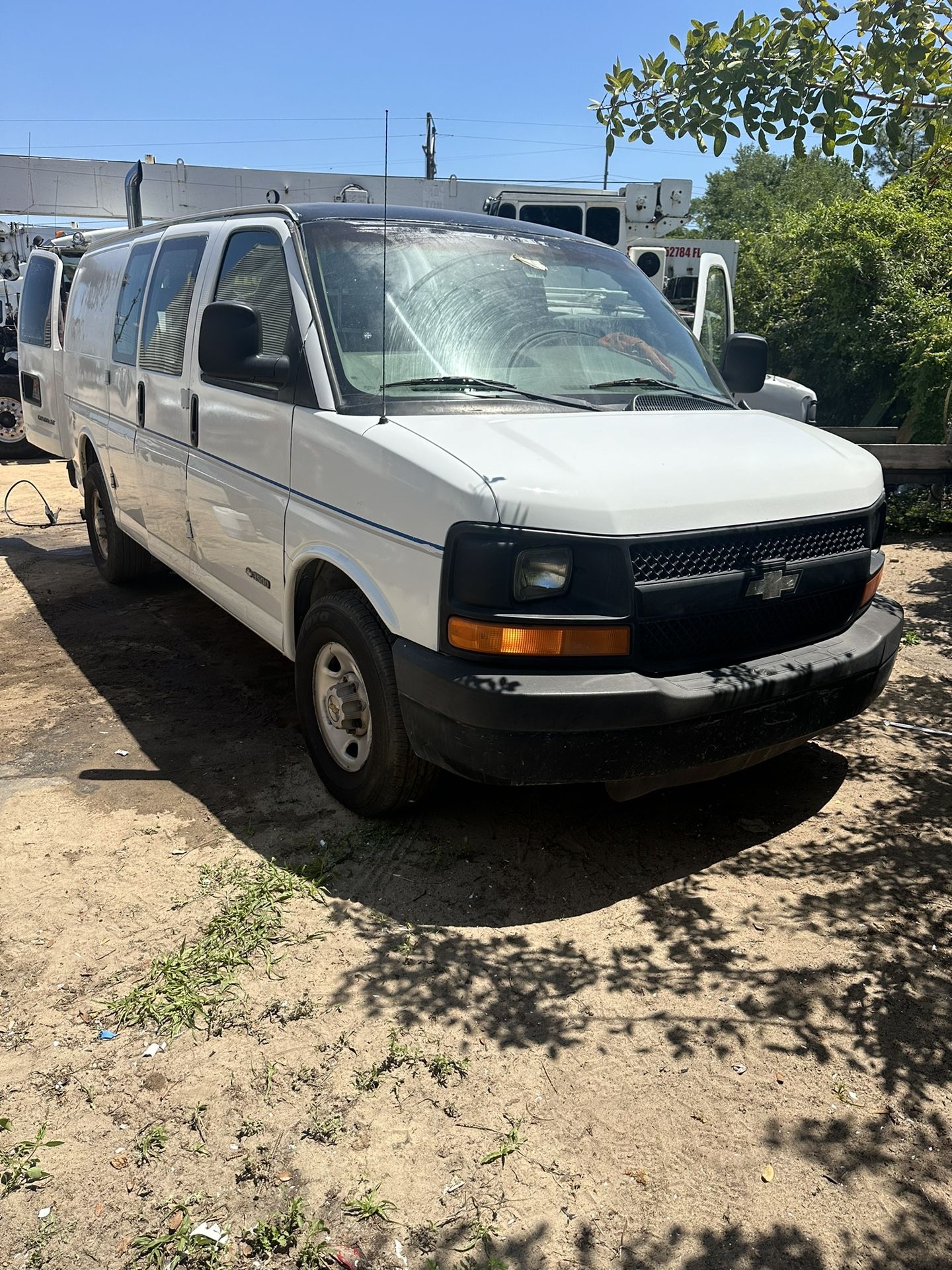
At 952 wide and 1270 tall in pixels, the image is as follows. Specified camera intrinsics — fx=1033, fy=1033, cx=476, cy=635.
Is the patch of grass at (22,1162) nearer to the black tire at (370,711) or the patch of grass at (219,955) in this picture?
the patch of grass at (219,955)

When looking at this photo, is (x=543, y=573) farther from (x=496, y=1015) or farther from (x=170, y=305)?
(x=170, y=305)

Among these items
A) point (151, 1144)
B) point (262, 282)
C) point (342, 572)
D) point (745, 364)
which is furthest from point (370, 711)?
point (745, 364)

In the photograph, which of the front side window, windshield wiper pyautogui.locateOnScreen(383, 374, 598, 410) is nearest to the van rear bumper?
windshield wiper pyautogui.locateOnScreen(383, 374, 598, 410)

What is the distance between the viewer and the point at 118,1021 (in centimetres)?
290

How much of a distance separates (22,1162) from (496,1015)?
4.10 ft

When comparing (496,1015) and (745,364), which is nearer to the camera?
(496,1015)

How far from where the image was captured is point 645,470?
128 inches

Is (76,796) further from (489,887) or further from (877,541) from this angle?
(877,541)

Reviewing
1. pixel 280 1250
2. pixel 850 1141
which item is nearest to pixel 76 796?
pixel 280 1250

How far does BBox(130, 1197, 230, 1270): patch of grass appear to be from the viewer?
219 centimetres

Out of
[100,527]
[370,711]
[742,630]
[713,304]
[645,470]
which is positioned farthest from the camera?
[713,304]

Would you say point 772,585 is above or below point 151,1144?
above

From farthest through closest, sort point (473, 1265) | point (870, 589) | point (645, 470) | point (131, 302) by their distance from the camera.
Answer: point (131, 302), point (870, 589), point (645, 470), point (473, 1265)

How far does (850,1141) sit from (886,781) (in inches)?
83.4
